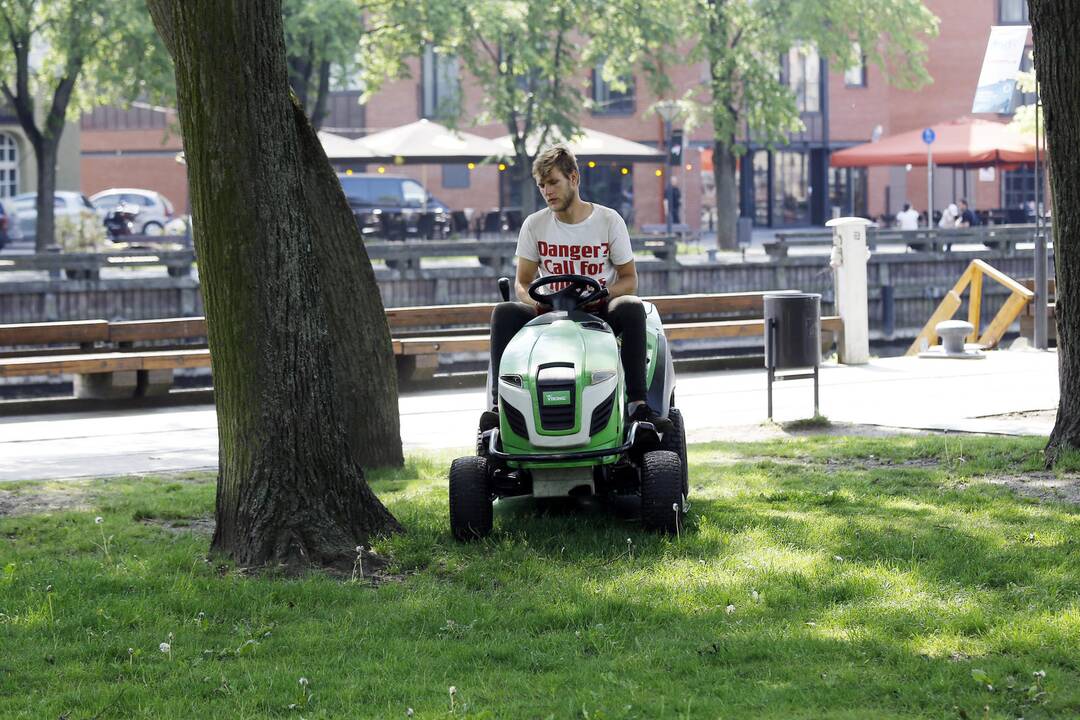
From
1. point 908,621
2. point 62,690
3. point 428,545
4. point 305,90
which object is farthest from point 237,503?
point 305,90

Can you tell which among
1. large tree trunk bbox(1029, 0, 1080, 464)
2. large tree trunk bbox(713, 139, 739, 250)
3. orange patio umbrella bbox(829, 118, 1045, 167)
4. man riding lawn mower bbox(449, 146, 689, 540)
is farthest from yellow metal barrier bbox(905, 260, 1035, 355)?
large tree trunk bbox(713, 139, 739, 250)

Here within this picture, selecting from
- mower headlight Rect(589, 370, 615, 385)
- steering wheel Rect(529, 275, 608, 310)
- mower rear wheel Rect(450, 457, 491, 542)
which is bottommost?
mower rear wheel Rect(450, 457, 491, 542)

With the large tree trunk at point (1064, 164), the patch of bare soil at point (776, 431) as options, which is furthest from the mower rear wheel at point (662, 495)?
the patch of bare soil at point (776, 431)

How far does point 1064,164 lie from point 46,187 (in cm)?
2634

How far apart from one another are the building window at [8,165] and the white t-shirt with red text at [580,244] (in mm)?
43106

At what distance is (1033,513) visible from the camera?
22.9 feet

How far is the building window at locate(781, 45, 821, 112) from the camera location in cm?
5384

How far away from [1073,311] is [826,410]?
3.88 metres

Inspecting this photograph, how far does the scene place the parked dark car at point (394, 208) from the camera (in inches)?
1346

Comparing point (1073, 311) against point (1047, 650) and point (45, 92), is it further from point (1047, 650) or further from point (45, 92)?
point (45, 92)

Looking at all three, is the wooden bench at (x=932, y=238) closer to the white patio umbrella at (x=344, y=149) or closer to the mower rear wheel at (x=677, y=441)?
the white patio umbrella at (x=344, y=149)

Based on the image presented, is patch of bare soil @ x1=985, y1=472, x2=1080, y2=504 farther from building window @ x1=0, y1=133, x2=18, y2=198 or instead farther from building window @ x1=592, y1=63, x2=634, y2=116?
building window @ x1=592, y1=63, x2=634, y2=116

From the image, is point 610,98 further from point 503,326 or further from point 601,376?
point 601,376

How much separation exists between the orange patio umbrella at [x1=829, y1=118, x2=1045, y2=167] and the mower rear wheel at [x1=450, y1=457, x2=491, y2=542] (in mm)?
27770
